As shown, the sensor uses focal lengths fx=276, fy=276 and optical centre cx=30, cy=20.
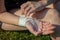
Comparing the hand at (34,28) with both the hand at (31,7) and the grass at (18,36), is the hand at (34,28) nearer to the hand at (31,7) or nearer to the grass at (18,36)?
the hand at (31,7)

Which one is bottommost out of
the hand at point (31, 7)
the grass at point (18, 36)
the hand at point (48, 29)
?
the grass at point (18, 36)

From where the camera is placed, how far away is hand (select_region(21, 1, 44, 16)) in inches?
82.7

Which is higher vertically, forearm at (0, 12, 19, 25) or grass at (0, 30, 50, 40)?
forearm at (0, 12, 19, 25)

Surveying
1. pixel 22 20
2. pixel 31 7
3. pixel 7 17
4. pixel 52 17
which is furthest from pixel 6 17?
pixel 52 17

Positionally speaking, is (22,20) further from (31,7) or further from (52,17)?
(52,17)

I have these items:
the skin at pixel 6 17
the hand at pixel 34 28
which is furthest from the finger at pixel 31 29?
the skin at pixel 6 17

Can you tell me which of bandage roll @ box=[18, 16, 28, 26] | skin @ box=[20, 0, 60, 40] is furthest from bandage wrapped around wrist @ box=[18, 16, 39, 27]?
skin @ box=[20, 0, 60, 40]

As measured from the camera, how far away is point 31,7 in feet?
7.00

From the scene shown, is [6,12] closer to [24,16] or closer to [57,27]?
[24,16]

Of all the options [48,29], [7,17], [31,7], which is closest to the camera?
[48,29]

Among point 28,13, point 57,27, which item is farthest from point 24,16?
point 57,27

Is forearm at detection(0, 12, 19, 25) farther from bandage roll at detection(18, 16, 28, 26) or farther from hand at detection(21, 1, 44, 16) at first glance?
hand at detection(21, 1, 44, 16)

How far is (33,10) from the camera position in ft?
6.99

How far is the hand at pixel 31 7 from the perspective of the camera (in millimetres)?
2100
